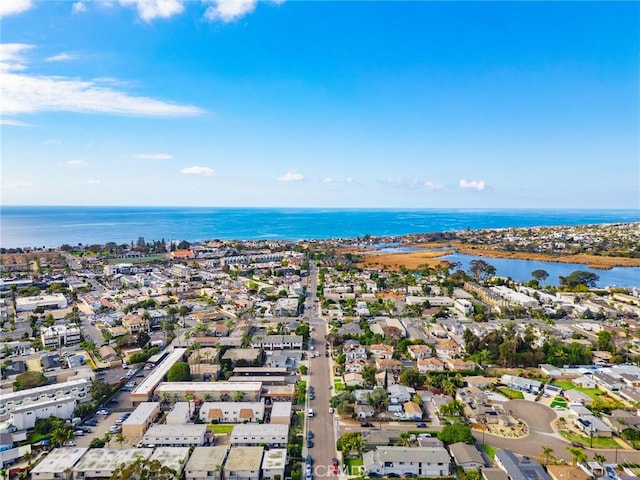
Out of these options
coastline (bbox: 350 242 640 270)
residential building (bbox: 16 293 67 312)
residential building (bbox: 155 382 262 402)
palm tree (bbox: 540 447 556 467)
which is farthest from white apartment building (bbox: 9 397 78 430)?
coastline (bbox: 350 242 640 270)

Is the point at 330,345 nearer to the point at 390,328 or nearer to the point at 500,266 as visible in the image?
the point at 390,328

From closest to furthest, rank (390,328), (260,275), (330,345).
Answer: (330,345)
(390,328)
(260,275)

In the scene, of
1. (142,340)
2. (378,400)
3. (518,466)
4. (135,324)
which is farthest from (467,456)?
(135,324)

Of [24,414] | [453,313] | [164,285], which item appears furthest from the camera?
[164,285]

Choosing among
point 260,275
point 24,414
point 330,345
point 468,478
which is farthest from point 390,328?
point 260,275

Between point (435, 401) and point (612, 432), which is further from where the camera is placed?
point (435, 401)

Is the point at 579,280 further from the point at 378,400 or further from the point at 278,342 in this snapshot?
the point at 378,400
